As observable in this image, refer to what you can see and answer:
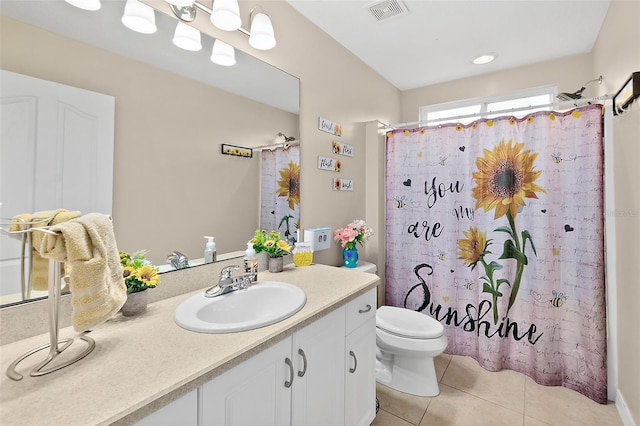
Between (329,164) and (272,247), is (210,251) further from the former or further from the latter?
(329,164)

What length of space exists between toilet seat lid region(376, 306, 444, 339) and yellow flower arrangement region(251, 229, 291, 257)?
886mm

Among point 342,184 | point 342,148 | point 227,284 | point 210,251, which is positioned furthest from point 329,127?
point 227,284

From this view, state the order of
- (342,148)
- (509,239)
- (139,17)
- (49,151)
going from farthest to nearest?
1. (342,148)
2. (509,239)
3. (139,17)
4. (49,151)

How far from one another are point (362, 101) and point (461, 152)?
0.94 metres

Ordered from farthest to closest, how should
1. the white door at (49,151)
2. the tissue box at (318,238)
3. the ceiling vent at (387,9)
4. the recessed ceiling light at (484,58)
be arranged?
the recessed ceiling light at (484,58) → the tissue box at (318,238) → the ceiling vent at (387,9) → the white door at (49,151)

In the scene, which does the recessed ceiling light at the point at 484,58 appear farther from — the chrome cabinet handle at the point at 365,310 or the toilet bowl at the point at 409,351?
the chrome cabinet handle at the point at 365,310

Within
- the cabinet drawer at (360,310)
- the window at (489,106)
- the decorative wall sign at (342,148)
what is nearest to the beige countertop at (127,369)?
the cabinet drawer at (360,310)

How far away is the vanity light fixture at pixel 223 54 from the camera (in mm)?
1439

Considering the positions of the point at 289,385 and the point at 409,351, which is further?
the point at 409,351

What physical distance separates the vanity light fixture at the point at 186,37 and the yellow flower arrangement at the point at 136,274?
3.14 ft

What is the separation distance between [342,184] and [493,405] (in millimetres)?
1761

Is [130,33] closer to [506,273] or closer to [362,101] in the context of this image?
[362,101]

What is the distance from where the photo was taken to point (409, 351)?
1.81 metres

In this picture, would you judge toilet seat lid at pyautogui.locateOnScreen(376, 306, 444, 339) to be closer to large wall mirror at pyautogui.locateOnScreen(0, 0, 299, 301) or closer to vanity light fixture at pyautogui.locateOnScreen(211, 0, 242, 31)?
large wall mirror at pyautogui.locateOnScreen(0, 0, 299, 301)
